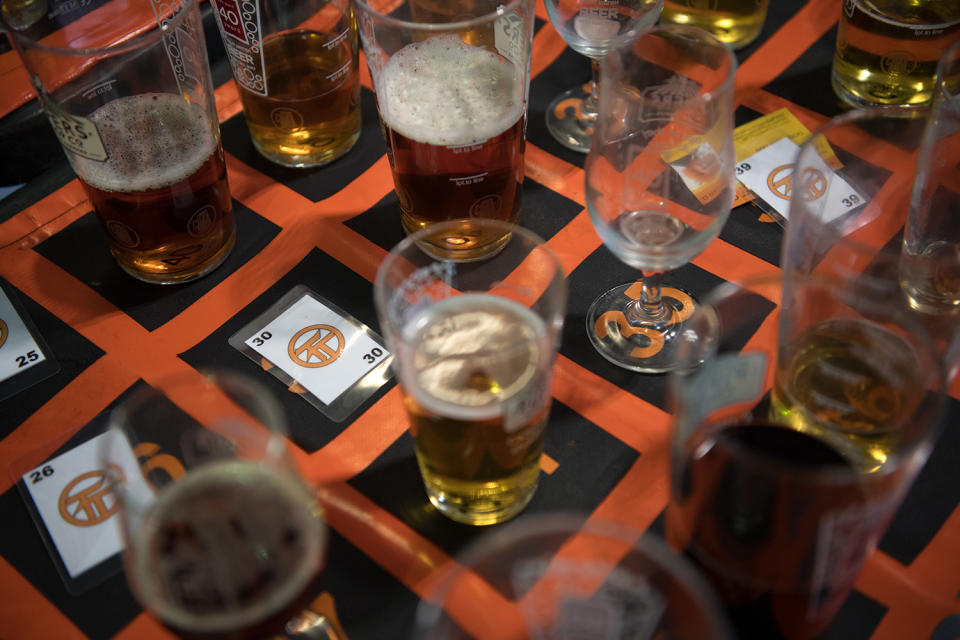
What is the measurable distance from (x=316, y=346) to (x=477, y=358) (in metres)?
0.33

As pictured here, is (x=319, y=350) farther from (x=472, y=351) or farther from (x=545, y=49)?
(x=545, y=49)

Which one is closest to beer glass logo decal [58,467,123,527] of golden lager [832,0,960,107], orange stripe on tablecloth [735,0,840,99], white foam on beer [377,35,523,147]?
white foam on beer [377,35,523,147]

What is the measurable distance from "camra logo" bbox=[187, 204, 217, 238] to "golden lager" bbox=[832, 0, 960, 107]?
84 centimetres

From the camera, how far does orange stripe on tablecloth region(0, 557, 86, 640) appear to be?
831mm

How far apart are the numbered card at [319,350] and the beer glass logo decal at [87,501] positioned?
0.68 ft

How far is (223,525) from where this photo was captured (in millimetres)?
663

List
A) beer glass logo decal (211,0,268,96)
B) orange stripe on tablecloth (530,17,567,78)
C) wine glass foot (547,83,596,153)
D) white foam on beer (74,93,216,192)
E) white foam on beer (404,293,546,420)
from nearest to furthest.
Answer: white foam on beer (404,293,546,420) → white foam on beer (74,93,216,192) → beer glass logo decal (211,0,268,96) → wine glass foot (547,83,596,153) → orange stripe on tablecloth (530,17,567,78)

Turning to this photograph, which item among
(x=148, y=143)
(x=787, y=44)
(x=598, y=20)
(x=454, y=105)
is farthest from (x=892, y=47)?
(x=148, y=143)

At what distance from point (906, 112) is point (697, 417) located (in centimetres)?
45

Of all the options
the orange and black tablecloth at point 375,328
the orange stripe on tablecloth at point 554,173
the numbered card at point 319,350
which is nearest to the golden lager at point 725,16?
the orange and black tablecloth at point 375,328

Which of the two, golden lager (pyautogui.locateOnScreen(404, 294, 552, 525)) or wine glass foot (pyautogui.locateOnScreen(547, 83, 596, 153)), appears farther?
wine glass foot (pyautogui.locateOnScreen(547, 83, 596, 153))

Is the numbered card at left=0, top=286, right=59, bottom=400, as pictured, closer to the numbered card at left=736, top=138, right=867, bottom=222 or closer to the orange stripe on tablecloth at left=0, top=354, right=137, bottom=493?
the orange stripe on tablecloth at left=0, top=354, right=137, bottom=493

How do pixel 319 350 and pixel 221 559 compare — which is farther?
pixel 319 350

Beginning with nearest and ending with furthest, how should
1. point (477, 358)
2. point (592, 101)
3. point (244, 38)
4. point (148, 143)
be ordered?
point (477, 358) → point (148, 143) → point (244, 38) → point (592, 101)
